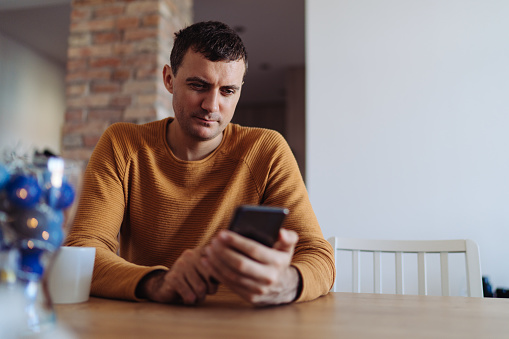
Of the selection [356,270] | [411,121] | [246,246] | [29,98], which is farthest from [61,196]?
[29,98]

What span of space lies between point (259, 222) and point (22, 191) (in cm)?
31

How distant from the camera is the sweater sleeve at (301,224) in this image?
2.72 feet

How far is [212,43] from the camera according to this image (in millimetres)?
1172

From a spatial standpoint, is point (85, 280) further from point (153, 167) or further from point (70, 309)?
point (153, 167)

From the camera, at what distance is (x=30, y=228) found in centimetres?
47

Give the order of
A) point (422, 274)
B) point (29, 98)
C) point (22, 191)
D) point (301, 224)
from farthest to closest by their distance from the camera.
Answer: point (29, 98) → point (422, 274) → point (301, 224) → point (22, 191)

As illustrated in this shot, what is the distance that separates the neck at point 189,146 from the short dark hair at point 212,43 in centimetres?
21

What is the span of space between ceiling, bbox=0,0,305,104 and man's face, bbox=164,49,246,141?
2.85m

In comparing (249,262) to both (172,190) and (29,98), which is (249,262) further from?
(29,98)

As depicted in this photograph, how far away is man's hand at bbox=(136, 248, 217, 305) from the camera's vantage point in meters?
0.70

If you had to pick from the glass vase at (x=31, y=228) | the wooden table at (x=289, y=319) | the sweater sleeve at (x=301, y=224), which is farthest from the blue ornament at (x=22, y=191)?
the sweater sleeve at (x=301, y=224)

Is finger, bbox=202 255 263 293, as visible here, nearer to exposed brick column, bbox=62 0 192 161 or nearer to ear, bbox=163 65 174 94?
ear, bbox=163 65 174 94

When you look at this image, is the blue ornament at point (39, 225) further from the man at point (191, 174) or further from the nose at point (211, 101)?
the nose at point (211, 101)

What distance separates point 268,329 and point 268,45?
4.55 metres
